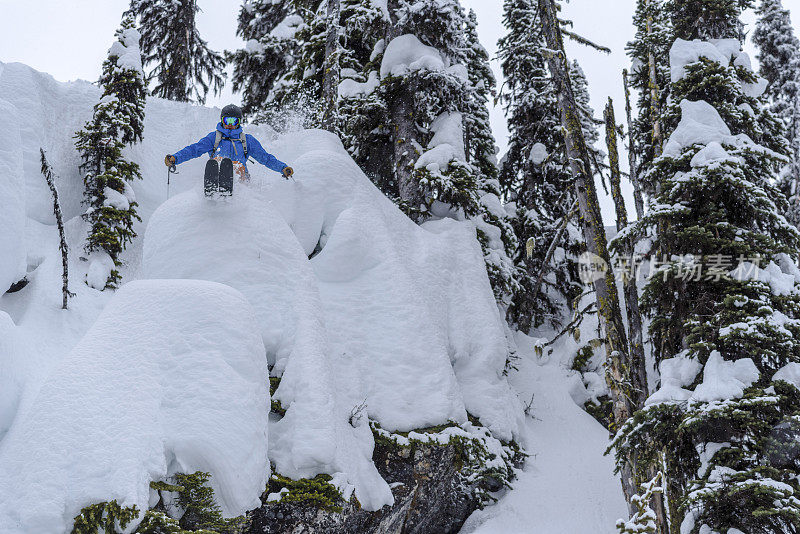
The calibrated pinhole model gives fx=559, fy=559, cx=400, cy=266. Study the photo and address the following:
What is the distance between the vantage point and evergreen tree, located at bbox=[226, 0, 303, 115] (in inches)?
733

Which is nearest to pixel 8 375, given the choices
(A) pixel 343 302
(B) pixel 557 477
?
(A) pixel 343 302

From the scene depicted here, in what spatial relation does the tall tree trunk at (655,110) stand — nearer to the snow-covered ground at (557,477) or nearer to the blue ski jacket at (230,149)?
the snow-covered ground at (557,477)

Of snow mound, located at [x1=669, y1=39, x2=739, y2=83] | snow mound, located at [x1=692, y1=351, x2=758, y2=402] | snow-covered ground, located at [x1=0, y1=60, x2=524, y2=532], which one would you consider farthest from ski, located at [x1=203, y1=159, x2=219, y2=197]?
snow mound, located at [x1=669, y1=39, x2=739, y2=83]

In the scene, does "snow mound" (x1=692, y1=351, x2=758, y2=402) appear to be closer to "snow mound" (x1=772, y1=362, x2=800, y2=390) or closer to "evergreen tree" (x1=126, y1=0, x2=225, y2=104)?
"snow mound" (x1=772, y1=362, x2=800, y2=390)

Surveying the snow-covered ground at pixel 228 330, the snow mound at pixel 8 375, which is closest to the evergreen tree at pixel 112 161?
the snow-covered ground at pixel 228 330

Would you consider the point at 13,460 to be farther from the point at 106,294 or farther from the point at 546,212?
the point at 546,212

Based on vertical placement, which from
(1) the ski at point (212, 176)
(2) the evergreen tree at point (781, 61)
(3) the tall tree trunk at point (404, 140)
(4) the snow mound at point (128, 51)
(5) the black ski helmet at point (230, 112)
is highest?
(2) the evergreen tree at point (781, 61)

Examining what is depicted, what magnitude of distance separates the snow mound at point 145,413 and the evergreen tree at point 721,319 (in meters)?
4.84

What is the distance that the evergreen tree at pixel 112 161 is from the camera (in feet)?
36.0

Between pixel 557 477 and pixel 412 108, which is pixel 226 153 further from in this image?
pixel 557 477

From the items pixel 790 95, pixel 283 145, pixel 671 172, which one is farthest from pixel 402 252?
pixel 790 95

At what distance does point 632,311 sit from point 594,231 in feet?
5.15

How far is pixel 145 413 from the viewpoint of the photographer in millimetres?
5223

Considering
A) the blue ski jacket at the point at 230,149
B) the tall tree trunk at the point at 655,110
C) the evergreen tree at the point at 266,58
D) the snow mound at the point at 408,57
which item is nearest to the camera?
the blue ski jacket at the point at 230,149
